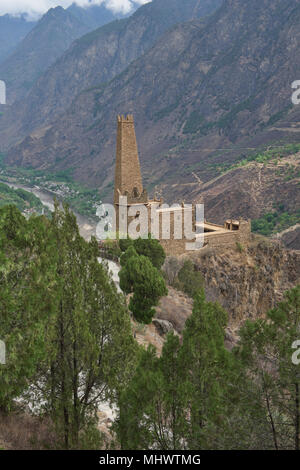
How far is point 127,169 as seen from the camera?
2875cm

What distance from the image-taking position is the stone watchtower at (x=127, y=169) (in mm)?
28328

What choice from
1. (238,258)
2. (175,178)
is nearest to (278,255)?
(238,258)

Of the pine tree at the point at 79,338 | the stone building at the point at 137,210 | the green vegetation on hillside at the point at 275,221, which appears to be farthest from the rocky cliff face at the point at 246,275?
the green vegetation on hillside at the point at 275,221

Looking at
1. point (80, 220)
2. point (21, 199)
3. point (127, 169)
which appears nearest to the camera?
point (127, 169)

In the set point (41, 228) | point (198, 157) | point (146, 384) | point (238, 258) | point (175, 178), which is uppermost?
point (198, 157)

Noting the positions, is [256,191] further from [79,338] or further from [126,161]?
[79,338]

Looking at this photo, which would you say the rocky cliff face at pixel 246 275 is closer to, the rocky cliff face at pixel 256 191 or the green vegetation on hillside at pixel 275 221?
the green vegetation on hillside at pixel 275 221

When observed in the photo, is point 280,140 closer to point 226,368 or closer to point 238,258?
point 238,258

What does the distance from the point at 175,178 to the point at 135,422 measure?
89.9 meters

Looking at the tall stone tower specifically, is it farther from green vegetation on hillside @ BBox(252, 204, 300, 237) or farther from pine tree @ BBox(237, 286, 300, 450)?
green vegetation on hillside @ BBox(252, 204, 300, 237)

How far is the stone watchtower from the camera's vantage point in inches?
1115

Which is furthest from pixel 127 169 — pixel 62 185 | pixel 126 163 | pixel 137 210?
pixel 62 185

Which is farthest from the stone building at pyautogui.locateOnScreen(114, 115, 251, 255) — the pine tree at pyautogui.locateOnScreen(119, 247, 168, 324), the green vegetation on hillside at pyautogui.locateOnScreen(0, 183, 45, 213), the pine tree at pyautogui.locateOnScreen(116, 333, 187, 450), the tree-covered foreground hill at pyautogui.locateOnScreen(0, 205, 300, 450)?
the green vegetation on hillside at pyautogui.locateOnScreen(0, 183, 45, 213)

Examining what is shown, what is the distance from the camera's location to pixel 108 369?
343 inches
